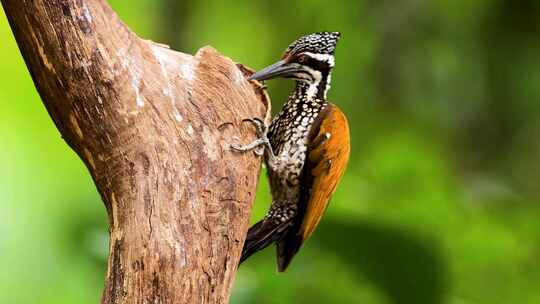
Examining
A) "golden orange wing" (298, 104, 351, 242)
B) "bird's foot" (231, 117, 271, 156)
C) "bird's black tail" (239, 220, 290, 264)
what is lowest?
"bird's black tail" (239, 220, 290, 264)

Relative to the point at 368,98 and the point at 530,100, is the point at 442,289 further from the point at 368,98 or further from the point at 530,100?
the point at 530,100

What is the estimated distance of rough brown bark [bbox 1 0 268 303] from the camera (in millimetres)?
1937

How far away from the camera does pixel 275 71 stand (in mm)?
2381

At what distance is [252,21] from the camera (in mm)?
4391

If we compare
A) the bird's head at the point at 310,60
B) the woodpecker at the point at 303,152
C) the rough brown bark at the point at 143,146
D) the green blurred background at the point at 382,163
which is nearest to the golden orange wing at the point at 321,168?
the woodpecker at the point at 303,152

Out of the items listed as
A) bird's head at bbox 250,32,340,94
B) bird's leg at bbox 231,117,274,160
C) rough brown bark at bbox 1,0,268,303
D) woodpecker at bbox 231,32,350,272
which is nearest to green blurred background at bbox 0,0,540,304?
woodpecker at bbox 231,32,350,272

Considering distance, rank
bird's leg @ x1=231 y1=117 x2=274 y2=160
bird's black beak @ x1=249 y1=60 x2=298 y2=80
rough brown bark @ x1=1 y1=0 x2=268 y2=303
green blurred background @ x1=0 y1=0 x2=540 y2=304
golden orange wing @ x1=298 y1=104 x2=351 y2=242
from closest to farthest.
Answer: rough brown bark @ x1=1 y1=0 x2=268 y2=303, bird's leg @ x1=231 y1=117 x2=274 y2=160, bird's black beak @ x1=249 y1=60 x2=298 y2=80, golden orange wing @ x1=298 y1=104 x2=351 y2=242, green blurred background @ x1=0 y1=0 x2=540 y2=304

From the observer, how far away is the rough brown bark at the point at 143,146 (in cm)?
194

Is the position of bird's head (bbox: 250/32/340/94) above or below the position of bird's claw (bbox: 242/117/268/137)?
above

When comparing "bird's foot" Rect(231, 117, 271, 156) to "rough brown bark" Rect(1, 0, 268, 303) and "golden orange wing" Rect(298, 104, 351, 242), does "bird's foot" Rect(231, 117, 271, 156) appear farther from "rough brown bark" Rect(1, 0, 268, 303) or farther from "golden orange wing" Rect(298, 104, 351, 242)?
"golden orange wing" Rect(298, 104, 351, 242)

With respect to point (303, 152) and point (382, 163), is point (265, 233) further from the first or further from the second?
point (382, 163)

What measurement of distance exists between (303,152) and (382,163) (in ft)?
5.50

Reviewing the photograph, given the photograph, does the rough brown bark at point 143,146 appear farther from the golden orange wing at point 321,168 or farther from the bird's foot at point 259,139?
the golden orange wing at point 321,168

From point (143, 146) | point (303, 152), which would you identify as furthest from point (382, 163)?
point (143, 146)
